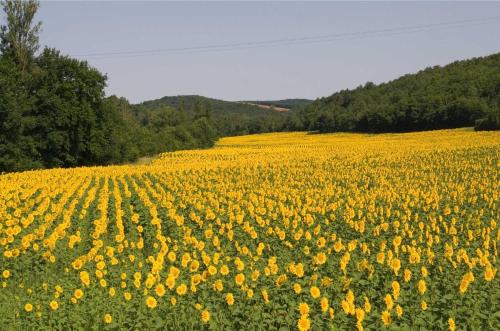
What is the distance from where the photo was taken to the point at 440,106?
82938 mm

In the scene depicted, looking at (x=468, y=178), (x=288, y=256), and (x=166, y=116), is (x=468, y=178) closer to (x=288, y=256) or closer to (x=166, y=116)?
(x=288, y=256)

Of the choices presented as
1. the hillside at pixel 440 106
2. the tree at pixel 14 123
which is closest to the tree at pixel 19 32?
the tree at pixel 14 123

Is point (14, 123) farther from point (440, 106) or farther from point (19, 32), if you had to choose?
point (440, 106)

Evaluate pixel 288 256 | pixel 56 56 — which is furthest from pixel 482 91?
pixel 288 256

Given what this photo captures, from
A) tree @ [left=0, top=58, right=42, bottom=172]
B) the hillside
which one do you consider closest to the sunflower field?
tree @ [left=0, top=58, right=42, bottom=172]

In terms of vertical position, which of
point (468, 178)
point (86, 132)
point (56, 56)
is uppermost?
point (56, 56)

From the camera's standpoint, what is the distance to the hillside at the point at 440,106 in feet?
257

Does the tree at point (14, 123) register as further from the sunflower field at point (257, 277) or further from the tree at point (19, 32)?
the sunflower field at point (257, 277)

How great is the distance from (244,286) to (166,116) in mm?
107181

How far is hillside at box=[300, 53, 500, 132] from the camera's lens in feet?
257

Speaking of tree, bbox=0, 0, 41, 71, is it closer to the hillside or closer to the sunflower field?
the sunflower field

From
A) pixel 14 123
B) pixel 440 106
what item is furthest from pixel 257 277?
pixel 440 106

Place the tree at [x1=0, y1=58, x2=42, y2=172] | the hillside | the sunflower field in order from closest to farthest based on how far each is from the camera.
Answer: the sunflower field → the tree at [x1=0, y1=58, x2=42, y2=172] → the hillside

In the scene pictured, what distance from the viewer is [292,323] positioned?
6117 mm
